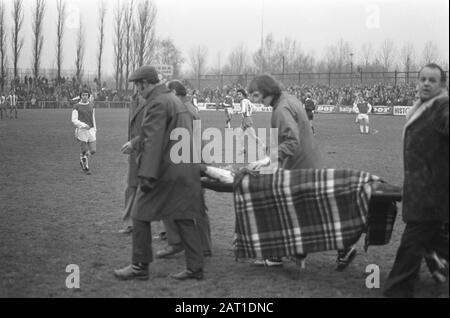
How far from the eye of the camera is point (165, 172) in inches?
230

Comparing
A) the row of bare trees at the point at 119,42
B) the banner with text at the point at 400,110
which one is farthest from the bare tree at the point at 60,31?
the banner with text at the point at 400,110

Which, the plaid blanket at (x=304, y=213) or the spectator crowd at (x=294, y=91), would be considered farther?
the spectator crowd at (x=294, y=91)

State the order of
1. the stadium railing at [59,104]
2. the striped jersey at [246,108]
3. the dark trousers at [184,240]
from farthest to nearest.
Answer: the stadium railing at [59,104] < the striped jersey at [246,108] < the dark trousers at [184,240]

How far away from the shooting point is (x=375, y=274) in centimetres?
589

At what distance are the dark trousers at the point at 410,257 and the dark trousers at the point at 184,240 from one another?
1.88m

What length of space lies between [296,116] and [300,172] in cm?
75

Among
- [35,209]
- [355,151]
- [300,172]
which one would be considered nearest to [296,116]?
[300,172]

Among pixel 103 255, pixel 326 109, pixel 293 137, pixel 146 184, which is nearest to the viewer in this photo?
pixel 146 184

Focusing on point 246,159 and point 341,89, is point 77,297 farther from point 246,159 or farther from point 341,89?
point 341,89

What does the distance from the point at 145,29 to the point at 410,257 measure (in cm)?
5808

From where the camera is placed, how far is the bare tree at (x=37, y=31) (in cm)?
5256

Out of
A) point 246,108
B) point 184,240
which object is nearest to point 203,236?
point 184,240

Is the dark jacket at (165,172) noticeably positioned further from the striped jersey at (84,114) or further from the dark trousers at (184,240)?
the striped jersey at (84,114)

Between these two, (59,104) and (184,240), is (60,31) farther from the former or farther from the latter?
(184,240)
